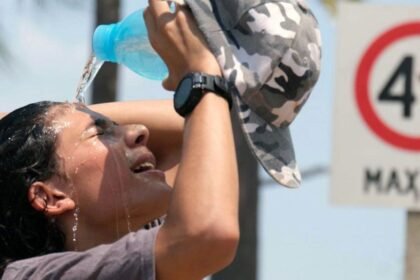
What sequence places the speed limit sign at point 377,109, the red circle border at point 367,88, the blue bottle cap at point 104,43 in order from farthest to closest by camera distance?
1. the red circle border at point 367,88
2. the speed limit sign at point 377,109
3. the blue bottle cap at point 104,43

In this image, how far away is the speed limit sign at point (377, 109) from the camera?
879cm

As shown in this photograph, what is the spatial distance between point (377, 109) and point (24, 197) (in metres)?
4.17

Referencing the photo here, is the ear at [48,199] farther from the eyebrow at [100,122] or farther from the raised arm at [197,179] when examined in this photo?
the raised arm at [197,179]

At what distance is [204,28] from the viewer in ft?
15.2

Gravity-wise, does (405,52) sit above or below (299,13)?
below

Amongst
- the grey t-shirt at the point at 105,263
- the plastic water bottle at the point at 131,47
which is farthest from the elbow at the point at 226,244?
the plastic water bottle at the point at 131,47

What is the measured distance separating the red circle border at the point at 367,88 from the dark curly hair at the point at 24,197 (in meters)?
4.08

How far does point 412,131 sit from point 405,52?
39cm

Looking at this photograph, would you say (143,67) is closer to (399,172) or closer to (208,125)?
(208,125)

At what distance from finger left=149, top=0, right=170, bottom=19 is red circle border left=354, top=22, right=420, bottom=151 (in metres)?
4.28

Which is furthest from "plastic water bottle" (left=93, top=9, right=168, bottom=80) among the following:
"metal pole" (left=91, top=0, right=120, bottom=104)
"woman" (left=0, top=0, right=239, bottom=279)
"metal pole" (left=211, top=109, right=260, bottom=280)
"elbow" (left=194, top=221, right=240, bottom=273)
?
"metal pole" (left=211, top=109, right=260, bottom=280)

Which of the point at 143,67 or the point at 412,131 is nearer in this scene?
the point at 143,67

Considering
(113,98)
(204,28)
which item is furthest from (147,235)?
(113,98)

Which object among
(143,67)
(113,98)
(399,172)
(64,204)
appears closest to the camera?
(64,204)
